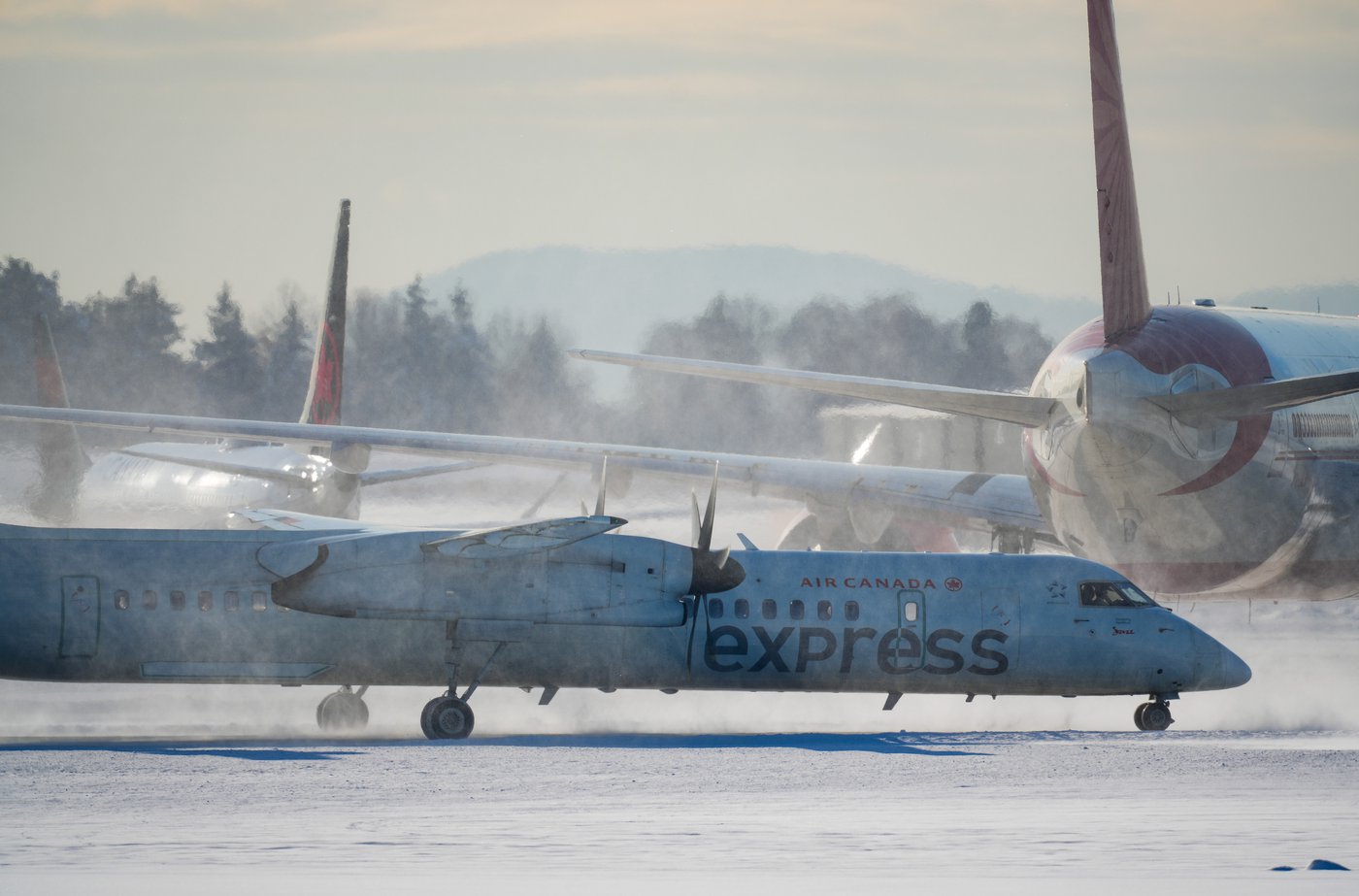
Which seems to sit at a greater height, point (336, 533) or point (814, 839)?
point (336, 533)

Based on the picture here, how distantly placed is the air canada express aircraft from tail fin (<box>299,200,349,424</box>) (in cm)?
1680

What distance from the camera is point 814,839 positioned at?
20.6 m

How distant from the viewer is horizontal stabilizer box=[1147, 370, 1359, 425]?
1124 inches

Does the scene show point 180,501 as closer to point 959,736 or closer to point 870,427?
point 870,427

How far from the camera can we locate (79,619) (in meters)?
29.9

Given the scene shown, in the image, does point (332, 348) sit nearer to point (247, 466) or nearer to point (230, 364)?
point (247, 466)

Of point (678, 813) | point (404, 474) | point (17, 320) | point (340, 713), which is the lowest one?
point (678, 813)

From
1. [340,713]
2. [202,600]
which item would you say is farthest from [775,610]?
[202,600]

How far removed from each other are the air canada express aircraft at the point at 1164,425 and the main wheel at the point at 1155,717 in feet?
8.31

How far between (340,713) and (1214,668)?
46.8ft

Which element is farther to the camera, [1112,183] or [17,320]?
[17,320]

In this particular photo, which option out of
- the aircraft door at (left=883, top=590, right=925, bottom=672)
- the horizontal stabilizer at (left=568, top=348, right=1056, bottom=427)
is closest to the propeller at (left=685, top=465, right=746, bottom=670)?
the horizontal stabilizer at (left=568, top=348, right=1056, bottom=427)

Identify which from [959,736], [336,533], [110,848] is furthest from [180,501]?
[110,848]

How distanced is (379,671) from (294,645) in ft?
Answer: 4.45
